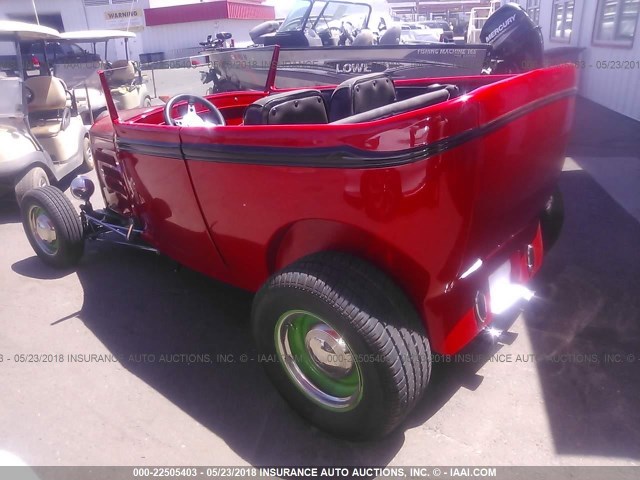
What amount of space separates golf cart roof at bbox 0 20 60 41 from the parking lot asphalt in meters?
3.04

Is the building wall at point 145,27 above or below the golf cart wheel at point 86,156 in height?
above

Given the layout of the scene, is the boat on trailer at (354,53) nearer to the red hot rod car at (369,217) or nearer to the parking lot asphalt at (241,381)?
the parking lot asphalt at (241,381)

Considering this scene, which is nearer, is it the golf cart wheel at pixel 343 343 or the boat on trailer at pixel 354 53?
the golf cart wheel at pixel 343 343

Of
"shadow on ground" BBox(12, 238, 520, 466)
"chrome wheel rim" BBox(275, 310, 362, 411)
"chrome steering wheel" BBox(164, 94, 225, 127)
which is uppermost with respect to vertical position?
"chrome steering wheel" BBox(164, 94, 225, 127)

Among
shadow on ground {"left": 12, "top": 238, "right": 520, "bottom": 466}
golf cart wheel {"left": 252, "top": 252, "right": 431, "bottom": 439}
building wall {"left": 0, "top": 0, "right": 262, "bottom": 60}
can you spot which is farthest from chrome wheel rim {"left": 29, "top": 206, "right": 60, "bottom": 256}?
building wall {"left": 0, "top": 0, "right": 262, "bottom": 60}

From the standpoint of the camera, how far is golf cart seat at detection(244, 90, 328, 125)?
2467 mm

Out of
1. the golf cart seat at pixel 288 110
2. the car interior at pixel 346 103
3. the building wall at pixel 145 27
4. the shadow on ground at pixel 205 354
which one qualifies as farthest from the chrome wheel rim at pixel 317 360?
the building wall at pixel 145 27

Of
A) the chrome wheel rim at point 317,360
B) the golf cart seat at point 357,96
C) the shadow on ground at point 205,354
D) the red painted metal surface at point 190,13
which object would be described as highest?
the red painted metal surface at point 190,13

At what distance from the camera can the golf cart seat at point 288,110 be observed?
97.1 inches

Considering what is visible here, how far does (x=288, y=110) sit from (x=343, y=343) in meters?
1.22

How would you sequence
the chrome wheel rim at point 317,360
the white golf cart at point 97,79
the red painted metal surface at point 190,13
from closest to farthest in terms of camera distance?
the chrome wheel rim at point 317,360 < the white golf cart at point 97,79 < the red painted metal surface at point 190,13

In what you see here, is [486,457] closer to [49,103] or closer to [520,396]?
[520,396]

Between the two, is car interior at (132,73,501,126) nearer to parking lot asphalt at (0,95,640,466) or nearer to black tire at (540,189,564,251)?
black tire at (540,189,564,251)

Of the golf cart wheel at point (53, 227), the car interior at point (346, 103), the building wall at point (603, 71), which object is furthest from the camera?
the building wall at point (603, 71)
